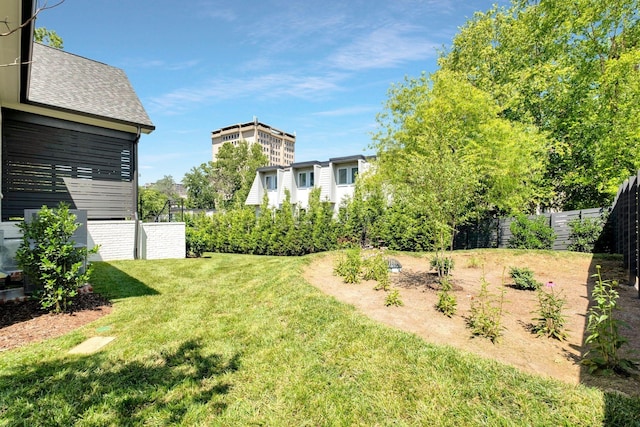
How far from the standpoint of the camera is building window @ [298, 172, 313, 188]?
24969 millimetres

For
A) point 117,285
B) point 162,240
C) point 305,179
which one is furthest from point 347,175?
point 117,285

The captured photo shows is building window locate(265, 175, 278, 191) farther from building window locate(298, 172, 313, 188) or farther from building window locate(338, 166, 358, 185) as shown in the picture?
building window locate(338, 166, 358, 185)

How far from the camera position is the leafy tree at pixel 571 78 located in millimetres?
13719

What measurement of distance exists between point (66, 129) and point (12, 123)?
1.31 m

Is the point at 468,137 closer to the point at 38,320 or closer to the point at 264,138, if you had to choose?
the point at 38,320

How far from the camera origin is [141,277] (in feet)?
27.5

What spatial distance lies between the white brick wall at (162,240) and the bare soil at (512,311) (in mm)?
7032

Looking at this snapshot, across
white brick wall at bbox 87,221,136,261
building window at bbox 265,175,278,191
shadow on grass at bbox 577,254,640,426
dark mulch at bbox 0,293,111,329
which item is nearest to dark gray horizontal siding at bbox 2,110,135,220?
white brick wall at bbox 87,221,136,261

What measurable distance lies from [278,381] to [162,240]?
11054 mm

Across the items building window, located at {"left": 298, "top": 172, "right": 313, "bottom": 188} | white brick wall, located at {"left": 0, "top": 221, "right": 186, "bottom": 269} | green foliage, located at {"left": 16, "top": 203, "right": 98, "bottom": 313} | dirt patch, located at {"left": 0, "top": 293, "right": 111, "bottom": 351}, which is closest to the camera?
dirt patch, located at {"left": 0, "top": 293, "right": 111, "bottom": 351}

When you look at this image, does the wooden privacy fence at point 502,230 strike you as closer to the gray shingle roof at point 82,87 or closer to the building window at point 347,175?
the building window at point 347,175

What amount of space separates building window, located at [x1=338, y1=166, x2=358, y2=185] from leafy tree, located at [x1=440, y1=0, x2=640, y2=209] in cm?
923

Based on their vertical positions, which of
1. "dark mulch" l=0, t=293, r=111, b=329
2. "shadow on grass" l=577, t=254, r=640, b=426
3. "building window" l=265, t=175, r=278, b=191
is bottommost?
"dark mulch" l=0, t=293, r=111, b=329

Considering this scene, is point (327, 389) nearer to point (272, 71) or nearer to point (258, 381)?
point (258, 381)
